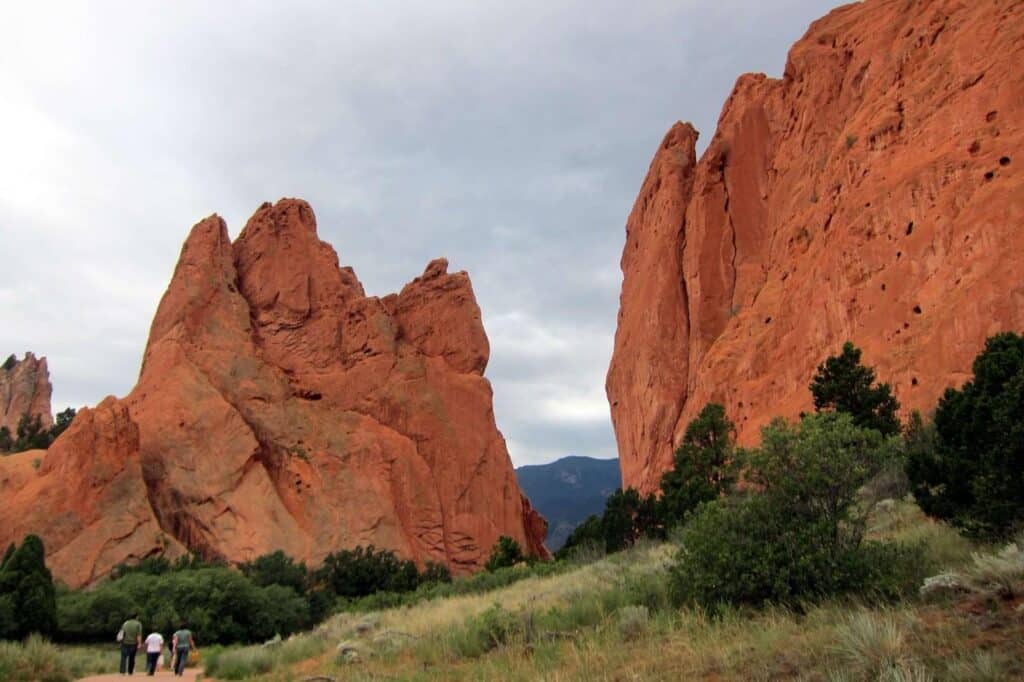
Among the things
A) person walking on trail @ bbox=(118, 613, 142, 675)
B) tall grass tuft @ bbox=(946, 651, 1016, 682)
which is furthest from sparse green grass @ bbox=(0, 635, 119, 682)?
tall grass tuft @ bbox=(946, 651, 1016, 682)

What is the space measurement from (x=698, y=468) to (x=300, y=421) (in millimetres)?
24675

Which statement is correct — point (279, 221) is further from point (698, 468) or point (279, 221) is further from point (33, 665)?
point (33, 665)

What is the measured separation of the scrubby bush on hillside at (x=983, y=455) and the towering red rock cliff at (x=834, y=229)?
1598 centimetres

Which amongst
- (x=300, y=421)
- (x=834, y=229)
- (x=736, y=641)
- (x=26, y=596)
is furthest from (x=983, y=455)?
(x=300, y=421)

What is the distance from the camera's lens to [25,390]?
80500 millimetres

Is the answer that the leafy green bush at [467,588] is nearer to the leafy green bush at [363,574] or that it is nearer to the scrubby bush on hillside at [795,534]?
the leafy green bush at [363,574]

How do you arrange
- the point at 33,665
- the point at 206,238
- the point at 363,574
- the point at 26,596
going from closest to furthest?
the point at 33,665 < the point at 26,596 < the point at 363,574 < the point at 206,238

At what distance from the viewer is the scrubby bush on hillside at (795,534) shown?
307 inches

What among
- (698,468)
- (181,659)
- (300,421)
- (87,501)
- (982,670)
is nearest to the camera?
(982,670)

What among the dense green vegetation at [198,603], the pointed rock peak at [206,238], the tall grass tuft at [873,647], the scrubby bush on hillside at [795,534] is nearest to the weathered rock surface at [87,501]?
the dense green vegetation at [198,603]

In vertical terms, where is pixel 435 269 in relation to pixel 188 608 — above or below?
above

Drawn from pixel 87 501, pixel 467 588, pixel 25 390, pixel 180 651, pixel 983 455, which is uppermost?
pixel 25 390

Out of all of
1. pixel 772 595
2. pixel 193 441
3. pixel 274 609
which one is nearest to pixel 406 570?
pixel 274 609

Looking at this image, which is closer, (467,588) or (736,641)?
(736,641)
